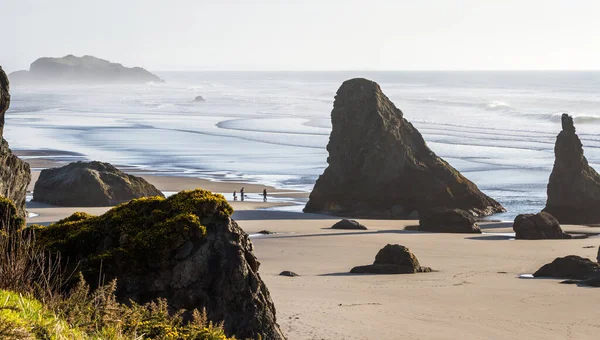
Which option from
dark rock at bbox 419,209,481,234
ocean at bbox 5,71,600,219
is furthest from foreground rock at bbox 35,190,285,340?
ocean at bbox 5,71,600,219

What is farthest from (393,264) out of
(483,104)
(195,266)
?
(483,104)

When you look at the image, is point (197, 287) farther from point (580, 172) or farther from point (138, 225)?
point (580, 172)

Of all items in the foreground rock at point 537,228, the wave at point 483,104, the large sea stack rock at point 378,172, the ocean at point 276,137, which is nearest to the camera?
the foreground rock at point 537,228

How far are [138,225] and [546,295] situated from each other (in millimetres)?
11721

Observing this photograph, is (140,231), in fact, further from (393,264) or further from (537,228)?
(537,228)

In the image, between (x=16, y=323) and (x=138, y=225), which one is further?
(x=138, y=225)

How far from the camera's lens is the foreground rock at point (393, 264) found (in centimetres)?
2555

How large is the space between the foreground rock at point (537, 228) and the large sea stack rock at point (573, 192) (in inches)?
254

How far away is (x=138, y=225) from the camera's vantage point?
47.6 ft

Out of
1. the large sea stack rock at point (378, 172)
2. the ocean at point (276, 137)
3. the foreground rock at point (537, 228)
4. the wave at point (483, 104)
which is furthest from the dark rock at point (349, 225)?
the wave at point (483, 104)

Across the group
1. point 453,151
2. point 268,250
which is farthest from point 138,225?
point 453,151

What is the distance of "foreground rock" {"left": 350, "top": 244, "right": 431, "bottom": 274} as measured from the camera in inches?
1006

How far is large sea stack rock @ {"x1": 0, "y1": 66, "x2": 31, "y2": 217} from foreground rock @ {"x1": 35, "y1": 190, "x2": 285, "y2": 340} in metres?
5.10

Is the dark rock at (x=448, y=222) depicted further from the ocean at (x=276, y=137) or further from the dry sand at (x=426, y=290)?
the ocean at (x=276, y=137)
